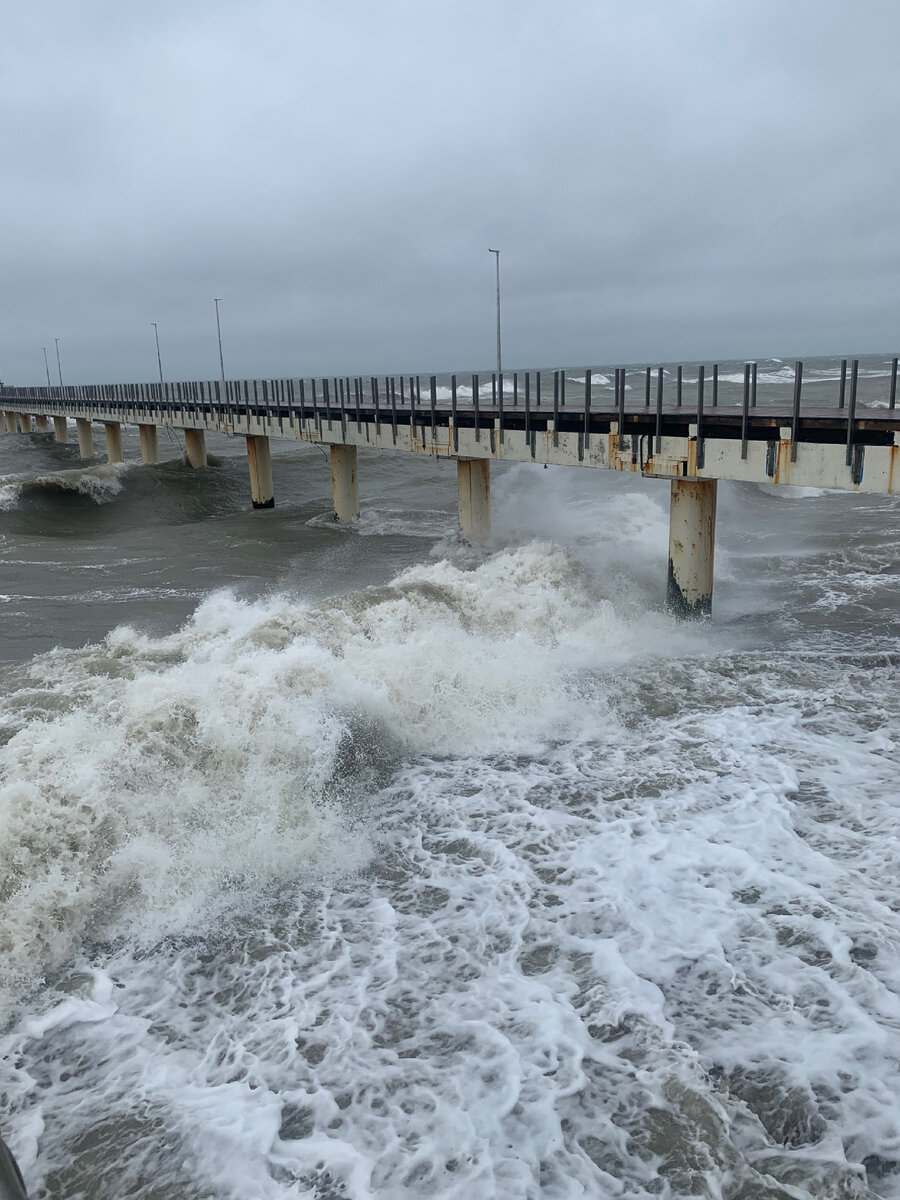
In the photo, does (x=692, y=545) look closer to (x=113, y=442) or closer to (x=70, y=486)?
(x=70, y=486)

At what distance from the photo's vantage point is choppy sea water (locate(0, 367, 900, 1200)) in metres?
4.42

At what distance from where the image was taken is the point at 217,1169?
4309mm

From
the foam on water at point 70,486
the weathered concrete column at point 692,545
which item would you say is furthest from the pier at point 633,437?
the foam on water at point 70,486

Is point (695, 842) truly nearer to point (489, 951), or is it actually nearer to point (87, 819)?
point (489, 951)

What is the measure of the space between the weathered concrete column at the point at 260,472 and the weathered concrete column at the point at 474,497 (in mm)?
12513

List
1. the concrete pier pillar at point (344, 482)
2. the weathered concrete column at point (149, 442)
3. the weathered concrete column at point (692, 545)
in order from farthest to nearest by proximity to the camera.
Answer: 1. the weathered concrete column at point (149, 442)
2. the concrete pier pillar at point (344, 482)
3. the weathered concrete column at point (692, 545)

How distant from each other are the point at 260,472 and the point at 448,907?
2681 centimetres

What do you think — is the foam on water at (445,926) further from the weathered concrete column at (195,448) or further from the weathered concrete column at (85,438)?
the weathered concrete column at (85,438)

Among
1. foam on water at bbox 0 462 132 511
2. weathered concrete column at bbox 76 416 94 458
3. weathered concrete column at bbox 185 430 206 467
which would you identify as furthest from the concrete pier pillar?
weathered concrete column at bbox 76 416 94 458

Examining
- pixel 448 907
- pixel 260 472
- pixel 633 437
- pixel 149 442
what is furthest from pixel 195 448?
pixel 448 907

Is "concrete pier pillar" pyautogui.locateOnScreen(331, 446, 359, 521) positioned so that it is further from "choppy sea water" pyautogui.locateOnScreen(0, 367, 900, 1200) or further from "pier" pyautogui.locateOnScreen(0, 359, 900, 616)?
"choppy sea water" pyautogui.locateOnScreen(0, 367, 900, 1200)

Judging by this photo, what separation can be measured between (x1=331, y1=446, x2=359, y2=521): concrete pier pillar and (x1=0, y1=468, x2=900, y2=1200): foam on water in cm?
1550

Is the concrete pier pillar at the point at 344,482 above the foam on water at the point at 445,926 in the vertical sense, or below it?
above

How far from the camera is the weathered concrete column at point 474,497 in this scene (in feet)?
68.0
